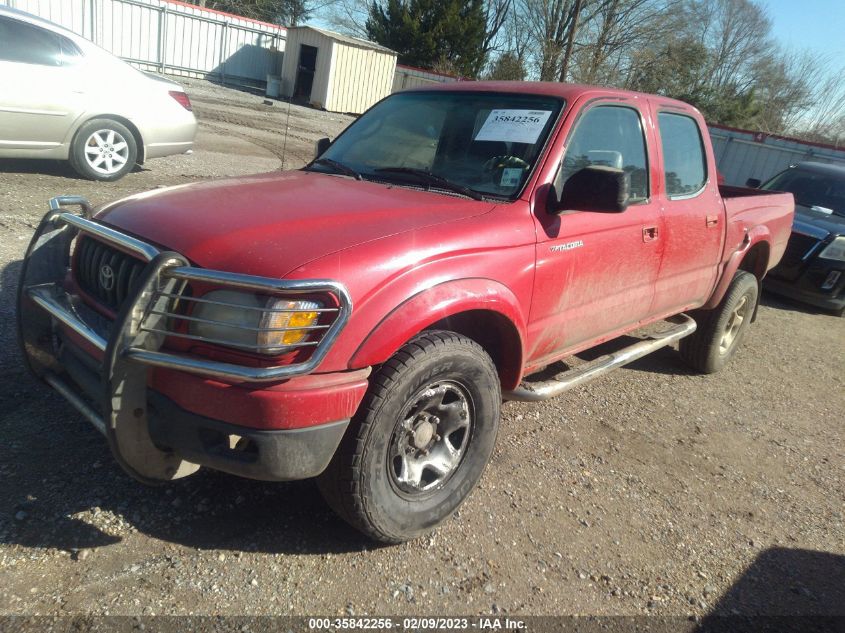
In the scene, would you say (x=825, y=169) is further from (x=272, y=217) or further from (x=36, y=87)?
(x=36, y=87)

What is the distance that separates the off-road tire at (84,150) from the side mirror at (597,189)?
21.1ft

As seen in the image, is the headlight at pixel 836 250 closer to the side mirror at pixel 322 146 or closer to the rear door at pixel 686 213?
the rear door at pixel 686 213

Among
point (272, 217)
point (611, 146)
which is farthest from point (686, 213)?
point (272, 217)

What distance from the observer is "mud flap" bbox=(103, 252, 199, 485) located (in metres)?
2.07

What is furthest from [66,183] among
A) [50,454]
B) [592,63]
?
[592,63]

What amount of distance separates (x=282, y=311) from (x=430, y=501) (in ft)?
3.72

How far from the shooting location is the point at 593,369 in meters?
3.56

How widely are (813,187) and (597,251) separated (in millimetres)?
6825

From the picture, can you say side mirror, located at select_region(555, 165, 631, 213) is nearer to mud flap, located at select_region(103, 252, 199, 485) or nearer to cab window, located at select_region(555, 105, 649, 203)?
cab window, located at select_region(555, 105, 649, 203)

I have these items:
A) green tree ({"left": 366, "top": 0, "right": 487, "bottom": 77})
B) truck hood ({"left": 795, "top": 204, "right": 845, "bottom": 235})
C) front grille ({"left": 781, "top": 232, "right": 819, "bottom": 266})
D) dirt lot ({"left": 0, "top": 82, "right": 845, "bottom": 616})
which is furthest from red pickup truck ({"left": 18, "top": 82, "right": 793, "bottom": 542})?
green tree ({"left": 366, "top": 0, "right": 487, "bottom": 77})

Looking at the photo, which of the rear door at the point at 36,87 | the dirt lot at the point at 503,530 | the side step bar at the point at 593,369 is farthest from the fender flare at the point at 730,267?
the rear door at the point at 36,87

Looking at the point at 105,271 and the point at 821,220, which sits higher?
the point at 821,220

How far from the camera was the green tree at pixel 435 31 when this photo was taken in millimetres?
29188

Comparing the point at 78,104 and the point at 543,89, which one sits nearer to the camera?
the point at 543,89
